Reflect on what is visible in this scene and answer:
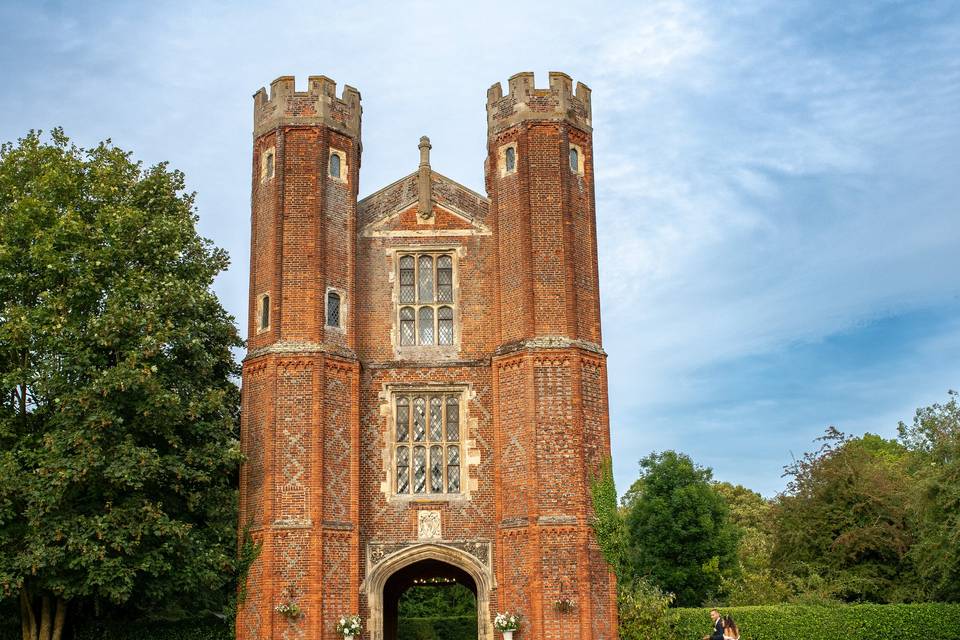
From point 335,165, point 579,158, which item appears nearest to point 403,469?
point 335,165

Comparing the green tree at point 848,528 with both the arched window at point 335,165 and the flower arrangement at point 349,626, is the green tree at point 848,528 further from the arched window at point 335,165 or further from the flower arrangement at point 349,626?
the arched window at point 335,165

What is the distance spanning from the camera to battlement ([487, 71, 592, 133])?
2406 cm

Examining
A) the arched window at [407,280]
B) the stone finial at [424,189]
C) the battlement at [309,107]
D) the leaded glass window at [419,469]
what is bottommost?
the leaded glass window at [419,469]

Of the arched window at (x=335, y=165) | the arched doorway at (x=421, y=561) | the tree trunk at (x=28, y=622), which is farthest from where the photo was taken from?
the arched window at (x=335, y=165)

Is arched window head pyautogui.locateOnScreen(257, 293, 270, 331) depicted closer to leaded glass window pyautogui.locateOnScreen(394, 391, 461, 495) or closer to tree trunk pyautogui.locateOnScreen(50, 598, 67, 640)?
leaded glass window pyautogui.locateOnScreen(394, 391, 461, 495)

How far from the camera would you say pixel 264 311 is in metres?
23.1

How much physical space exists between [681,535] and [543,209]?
21.7 m

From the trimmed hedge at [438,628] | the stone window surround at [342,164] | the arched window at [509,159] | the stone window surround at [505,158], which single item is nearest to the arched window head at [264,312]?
the stone window surround at [342,164]

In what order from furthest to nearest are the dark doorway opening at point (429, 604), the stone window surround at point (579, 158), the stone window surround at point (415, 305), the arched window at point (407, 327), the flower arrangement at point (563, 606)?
the dark doorway opening at point (429, 604)
the stone window surround at point (579, 158)
the arched window at point (407, 327)
the stone window surround at point (415, 305)
the flower arrangement at point (563, 606)

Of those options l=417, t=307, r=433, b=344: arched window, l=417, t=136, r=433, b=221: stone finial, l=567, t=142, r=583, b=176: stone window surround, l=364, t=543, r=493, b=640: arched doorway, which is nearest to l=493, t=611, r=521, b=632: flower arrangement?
l=364, t=543, r=493, b=640: arched doorway

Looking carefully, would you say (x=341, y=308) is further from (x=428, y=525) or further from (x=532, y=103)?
(x=532, y=103)

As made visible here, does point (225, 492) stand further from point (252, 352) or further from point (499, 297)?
point (499, 297)

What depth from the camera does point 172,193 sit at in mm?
24250

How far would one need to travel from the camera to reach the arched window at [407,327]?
77.8 feet
